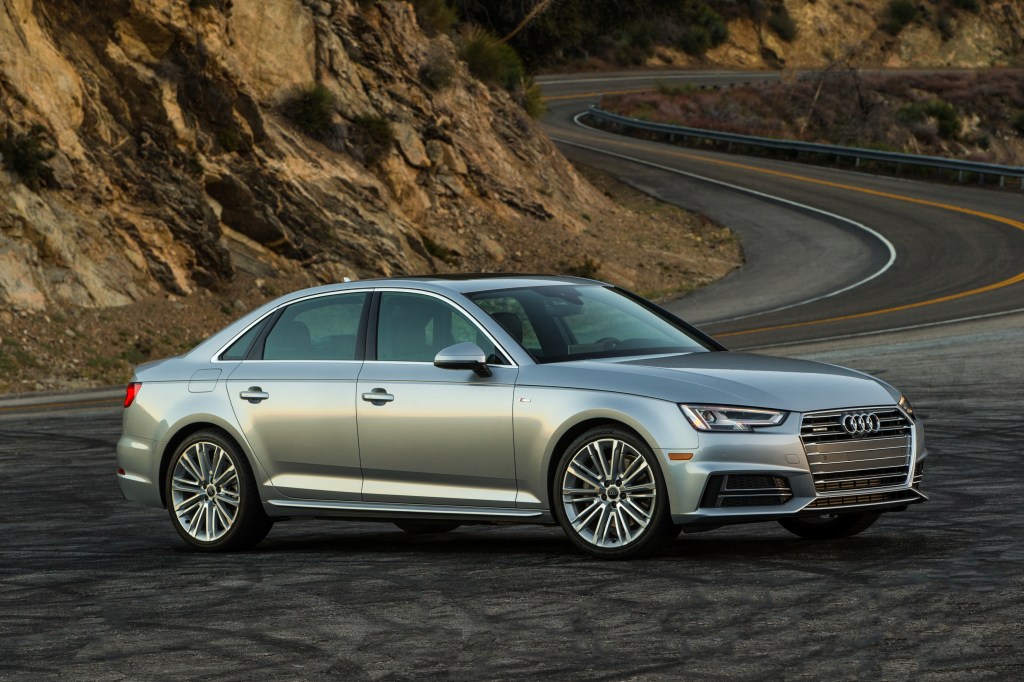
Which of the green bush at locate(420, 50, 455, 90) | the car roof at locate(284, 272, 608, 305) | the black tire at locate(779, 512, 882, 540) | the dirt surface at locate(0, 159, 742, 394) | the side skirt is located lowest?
the dirt surface at locate(0, 159, 742, 394)

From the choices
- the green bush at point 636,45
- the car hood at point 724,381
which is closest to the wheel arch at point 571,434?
the car hood at point 724,381

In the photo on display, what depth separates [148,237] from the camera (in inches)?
1062

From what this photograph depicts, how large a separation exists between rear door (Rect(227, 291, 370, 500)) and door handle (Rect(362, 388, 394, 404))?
5.1 inches

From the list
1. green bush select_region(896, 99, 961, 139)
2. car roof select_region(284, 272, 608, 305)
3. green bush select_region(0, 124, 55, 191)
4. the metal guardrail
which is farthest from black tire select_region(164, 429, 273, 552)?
green bush select_region(896, 99, 961, 139)

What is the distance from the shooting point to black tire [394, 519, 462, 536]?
8883 mm

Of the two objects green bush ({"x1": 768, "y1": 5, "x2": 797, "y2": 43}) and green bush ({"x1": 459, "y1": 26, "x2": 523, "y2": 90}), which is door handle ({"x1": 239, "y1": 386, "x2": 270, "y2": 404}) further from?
green bush ({"x1": 768, "y1": 5, "x2": 797, "y2": 43})

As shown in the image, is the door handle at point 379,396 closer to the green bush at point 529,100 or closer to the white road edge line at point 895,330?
the white road edge line at point 895,330

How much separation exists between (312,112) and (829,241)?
503 inches

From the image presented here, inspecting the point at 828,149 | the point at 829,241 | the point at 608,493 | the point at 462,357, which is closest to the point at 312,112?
the point at 829,241

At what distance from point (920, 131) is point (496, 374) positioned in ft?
194

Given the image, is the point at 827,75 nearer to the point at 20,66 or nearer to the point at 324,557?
the point at 20,66

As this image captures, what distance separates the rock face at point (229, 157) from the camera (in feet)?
86.1

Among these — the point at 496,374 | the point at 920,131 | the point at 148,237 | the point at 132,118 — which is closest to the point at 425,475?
the point at 496,374

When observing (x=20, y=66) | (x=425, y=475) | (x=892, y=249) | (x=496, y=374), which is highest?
(x=20, y=66)
